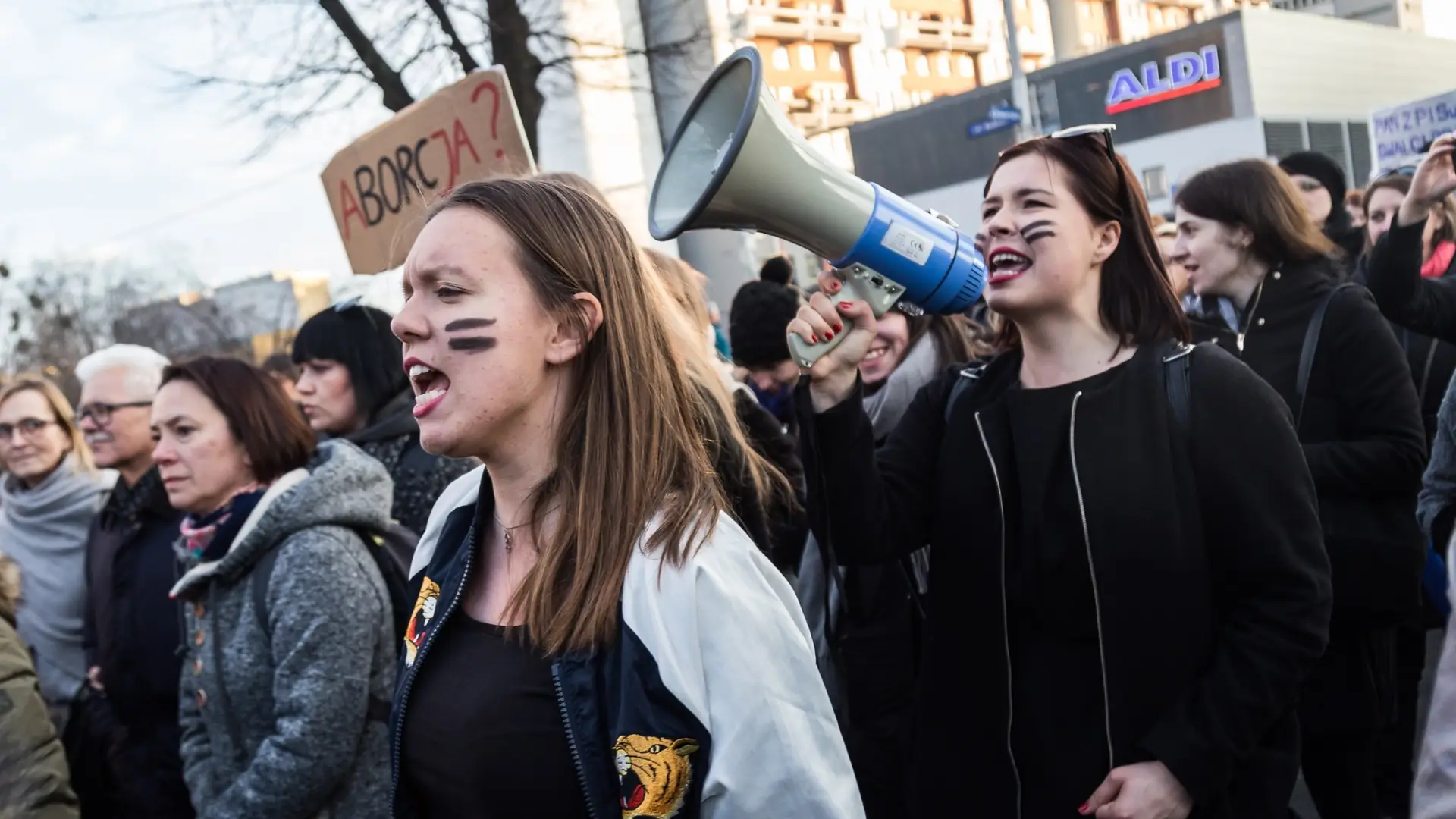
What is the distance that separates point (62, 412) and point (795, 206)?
10.9ft

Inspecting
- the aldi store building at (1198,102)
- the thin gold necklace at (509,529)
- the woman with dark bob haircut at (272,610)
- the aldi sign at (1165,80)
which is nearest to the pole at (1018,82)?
the aldi store building at (1198,102)

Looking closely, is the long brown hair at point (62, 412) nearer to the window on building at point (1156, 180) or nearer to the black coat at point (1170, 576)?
the black coat at point (1170, 576)

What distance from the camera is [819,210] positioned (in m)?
2.09

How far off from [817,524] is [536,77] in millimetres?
5502

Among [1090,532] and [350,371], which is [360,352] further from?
[1090,532]

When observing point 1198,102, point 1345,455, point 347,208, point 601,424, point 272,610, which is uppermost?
point 1198,102

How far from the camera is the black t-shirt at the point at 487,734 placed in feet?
4.66

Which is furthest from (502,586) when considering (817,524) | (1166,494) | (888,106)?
(888,106)


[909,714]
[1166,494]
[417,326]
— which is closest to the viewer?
[417,326]

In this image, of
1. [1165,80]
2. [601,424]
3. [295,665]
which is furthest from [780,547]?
[1165,80]

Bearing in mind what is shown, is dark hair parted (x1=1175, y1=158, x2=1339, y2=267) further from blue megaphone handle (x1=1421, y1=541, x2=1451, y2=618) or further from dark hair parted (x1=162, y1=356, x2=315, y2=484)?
dark hair parted (x1=162, y1=356, x2=315, y2=484)

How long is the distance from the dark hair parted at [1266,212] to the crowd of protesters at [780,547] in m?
0.01

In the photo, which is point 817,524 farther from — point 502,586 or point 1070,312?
point 502,586

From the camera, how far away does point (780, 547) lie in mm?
2957
